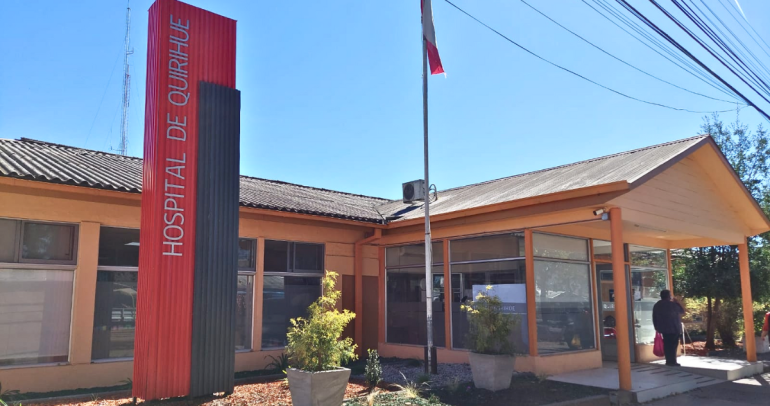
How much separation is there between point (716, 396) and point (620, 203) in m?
3.88

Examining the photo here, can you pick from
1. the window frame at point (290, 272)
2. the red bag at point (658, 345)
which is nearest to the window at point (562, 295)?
the red bag at point (658, 345)

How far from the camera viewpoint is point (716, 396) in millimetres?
10102

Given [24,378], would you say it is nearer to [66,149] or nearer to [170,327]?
[170,327]

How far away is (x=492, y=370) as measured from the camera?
9125 mm

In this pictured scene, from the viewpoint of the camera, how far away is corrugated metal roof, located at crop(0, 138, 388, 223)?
365 inches

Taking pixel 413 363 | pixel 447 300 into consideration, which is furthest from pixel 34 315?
pixel 447 300

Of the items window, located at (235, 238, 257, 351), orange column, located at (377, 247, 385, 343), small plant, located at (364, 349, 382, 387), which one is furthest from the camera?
orange column, located at (377, 247, 385, 343)

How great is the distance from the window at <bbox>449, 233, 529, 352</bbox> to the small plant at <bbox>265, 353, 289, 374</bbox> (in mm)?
3698

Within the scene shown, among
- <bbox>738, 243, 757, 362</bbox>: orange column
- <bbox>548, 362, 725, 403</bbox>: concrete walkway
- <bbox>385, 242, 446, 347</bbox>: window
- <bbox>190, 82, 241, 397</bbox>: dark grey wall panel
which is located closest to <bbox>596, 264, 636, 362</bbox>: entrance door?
<bbox>548, 362, 725, 403</bbox>: concrete walkway

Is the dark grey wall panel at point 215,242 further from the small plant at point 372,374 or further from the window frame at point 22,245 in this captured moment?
the window frame at point 22,245

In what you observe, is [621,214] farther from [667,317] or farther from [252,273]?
[252,273]

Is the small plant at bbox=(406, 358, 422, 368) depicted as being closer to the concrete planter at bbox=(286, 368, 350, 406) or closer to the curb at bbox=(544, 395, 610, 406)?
the curb at bbox=(544, 395, 610, 406)

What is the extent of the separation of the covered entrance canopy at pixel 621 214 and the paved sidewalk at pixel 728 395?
1.21m

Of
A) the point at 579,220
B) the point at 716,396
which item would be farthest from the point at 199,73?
the point at 716,396
